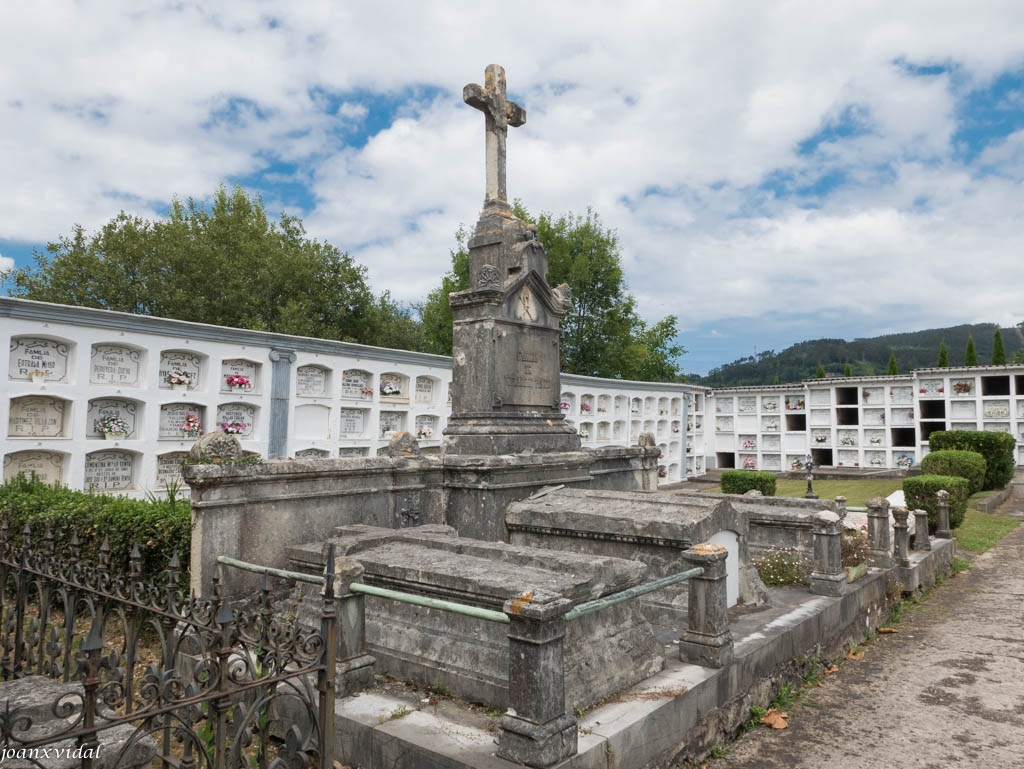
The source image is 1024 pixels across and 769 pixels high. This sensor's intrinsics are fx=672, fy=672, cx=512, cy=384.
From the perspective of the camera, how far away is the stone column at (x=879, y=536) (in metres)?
7.21

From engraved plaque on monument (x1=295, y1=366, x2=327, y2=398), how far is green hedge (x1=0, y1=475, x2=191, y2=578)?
488 cm

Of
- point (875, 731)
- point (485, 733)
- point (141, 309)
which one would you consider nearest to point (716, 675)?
point (875, 731)

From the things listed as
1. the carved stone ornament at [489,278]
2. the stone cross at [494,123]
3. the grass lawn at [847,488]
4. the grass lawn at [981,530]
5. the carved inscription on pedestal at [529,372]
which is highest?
the stone cross at [494,123]

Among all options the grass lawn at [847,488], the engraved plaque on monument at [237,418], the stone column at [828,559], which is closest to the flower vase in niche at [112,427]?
the engraved plaque on monument at [237,418]

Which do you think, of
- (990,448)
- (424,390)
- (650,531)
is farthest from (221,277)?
(990,448)

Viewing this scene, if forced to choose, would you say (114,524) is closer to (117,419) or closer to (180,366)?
(117,419)

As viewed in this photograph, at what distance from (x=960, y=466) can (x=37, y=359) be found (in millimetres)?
18595

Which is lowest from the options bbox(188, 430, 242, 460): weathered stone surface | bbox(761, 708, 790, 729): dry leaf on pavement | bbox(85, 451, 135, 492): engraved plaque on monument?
bbox(761, 708, 790, 729): dry leaf on pavement

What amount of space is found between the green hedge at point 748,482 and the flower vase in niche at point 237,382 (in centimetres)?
1270

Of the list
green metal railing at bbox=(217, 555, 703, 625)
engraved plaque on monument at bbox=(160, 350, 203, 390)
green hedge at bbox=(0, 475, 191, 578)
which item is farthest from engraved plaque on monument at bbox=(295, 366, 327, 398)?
green metal railing at bbox=(217, 555, 703, 625)

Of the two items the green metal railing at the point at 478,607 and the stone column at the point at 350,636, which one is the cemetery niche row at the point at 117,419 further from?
the stone column at the point at 350,636

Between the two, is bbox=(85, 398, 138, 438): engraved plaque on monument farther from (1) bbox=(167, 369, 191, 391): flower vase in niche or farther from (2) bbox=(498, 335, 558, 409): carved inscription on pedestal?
(2) bbox=(498, 335, 558, 409): carved inscription on pedestal

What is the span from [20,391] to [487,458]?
6236 mm

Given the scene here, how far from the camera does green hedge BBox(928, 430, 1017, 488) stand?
57.7 ft
